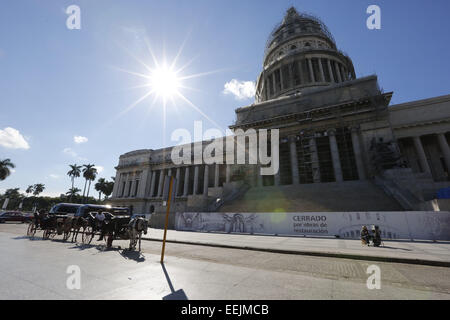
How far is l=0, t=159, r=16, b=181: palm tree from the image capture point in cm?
5047

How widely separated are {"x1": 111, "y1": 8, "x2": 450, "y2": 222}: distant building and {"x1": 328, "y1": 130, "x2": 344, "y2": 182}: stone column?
0.44 feet

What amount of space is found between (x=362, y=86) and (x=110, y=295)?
4058cm

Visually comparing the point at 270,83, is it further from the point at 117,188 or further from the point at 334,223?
the point at 117,188

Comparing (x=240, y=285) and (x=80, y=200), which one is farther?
(x=80, y=200)

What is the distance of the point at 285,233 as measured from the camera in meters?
14.1

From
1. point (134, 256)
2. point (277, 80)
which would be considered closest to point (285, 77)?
point (277, 80)

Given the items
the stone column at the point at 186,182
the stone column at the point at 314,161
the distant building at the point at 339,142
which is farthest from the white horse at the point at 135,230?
the stone column at the point at 186,182

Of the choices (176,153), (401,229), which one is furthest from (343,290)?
(176,153)

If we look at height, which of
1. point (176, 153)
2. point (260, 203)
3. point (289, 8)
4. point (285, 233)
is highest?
point (289, 8)

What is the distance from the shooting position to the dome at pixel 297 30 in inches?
2029

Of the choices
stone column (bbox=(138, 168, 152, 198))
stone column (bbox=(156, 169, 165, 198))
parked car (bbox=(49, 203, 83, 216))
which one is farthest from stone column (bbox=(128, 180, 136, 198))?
parked car (bbox=(49, 203, 83, 216))

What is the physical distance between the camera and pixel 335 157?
90.8ft

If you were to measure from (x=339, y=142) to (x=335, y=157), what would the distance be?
4.12 m
